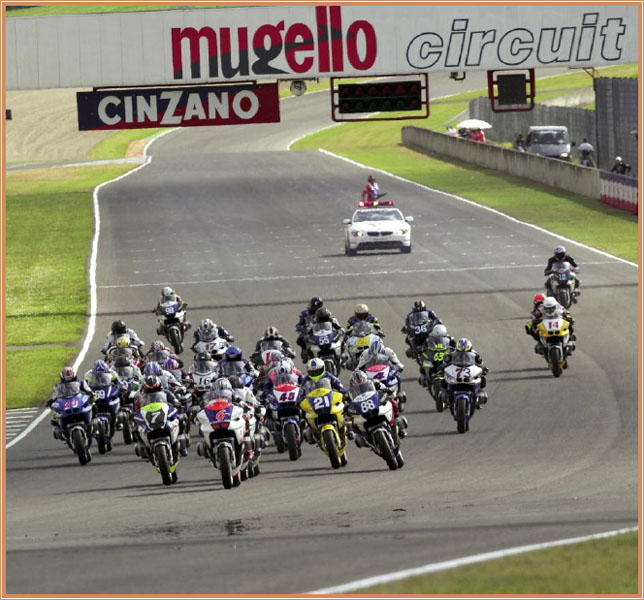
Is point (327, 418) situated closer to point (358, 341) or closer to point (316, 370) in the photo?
point (316, 370)

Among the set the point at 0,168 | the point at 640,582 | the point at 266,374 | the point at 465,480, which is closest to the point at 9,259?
the point at 0,168

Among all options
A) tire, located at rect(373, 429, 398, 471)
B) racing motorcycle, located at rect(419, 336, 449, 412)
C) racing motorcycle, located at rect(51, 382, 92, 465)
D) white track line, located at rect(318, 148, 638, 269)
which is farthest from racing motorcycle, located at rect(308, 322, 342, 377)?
white track line, located at rect(318, 148, 638, 269)

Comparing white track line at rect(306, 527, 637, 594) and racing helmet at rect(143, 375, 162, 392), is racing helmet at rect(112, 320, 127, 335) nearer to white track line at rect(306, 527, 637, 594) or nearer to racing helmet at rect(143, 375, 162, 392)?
racing helmet at rect(143, 375, 162, 392)

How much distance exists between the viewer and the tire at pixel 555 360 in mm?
29094

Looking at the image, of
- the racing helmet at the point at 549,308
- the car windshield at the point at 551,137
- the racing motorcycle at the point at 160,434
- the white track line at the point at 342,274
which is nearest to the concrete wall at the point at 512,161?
the car windshield at the point at 551,137

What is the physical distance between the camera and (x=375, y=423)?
2116 cm

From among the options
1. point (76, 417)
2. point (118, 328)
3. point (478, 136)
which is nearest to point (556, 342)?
point (118, 328)

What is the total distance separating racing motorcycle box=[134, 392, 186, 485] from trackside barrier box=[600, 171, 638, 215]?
1526 inches

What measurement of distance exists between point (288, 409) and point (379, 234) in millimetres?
28443

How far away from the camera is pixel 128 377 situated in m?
25.4

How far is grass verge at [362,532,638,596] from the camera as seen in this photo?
40.9ft

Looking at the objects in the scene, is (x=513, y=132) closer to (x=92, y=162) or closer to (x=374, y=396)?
(x=92, y=162)

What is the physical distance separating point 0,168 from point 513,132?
2878 inches

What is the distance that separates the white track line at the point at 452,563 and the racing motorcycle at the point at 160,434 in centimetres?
757
